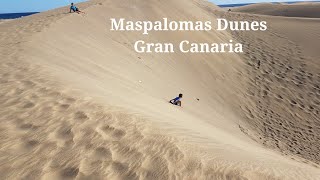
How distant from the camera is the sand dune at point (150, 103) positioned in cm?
410

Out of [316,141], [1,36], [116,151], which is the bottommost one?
[316,141]

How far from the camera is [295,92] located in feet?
46.1

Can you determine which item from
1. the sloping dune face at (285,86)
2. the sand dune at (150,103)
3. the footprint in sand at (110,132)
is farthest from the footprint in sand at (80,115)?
the sloping dune face at (285,86)

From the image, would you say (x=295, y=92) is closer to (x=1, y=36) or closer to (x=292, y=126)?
(x=292, y=126)

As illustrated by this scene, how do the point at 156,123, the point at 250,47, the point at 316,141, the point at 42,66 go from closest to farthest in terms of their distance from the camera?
the point at 156,123 → the point at 42,66 → the point at 316,141 → the point at 250,47

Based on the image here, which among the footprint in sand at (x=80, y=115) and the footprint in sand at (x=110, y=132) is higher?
the footprint in sand at (x=80, y=115)

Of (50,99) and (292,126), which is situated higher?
(50,99)

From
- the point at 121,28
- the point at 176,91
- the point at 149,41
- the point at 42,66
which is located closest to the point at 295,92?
the point at 176,91

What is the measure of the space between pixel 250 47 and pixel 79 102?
15422mm

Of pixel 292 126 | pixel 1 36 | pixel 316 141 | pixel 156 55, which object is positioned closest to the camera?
pixel 316 141

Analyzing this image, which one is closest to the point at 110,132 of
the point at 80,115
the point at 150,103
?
the point at 80,115

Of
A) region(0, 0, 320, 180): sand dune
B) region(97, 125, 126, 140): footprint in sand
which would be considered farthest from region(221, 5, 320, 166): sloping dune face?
region(97, 125, 126, 140): footprint in sand

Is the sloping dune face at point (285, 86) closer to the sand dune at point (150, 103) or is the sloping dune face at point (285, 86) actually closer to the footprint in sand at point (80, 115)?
the sand dune at point (150, 103)

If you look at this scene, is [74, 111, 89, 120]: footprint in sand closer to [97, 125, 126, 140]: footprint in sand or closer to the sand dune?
the sand dune
